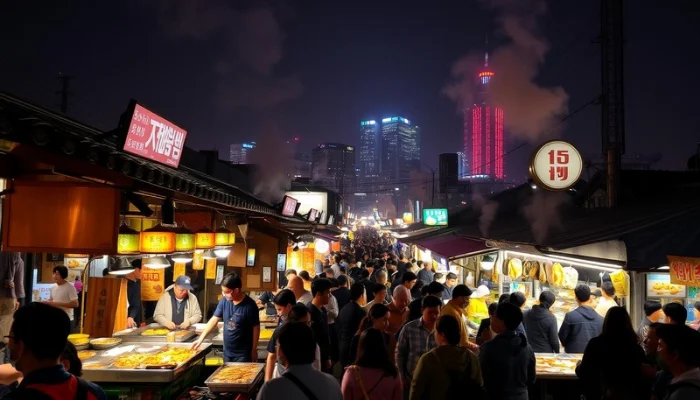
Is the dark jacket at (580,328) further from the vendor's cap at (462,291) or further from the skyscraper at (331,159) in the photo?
the skyscraper at (331,159)

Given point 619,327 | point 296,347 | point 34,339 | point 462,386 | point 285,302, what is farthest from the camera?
point 285,302

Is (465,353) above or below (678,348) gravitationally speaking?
below

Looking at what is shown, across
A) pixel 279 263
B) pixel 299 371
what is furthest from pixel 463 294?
pixel 279 263

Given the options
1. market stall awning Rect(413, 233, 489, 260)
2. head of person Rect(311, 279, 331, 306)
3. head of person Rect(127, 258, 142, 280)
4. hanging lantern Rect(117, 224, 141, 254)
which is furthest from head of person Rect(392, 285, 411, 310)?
head of person Rect(127, 258, 142, 280)

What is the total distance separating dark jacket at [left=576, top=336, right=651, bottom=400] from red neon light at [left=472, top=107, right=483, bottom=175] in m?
47.8

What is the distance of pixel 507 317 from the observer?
589 cm

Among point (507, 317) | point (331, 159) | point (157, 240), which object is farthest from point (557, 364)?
point (331, 159)

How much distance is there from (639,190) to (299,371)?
19848 mm

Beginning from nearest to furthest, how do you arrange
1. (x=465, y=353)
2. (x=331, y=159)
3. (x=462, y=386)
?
(x=462, y=386) < (x=465, y=353) < (x=331, y=159)

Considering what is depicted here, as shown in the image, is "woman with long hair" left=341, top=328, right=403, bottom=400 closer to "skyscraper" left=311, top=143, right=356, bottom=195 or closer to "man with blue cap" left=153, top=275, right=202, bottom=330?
"man with blue cap" left=153, top=275, right=202, bottom=330

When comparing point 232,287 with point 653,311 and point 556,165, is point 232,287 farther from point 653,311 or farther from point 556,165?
point 556,165

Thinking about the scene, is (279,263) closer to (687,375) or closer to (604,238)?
(604,238)

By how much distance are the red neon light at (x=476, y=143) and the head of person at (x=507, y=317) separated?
156ft

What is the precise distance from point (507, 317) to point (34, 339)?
16.4 feet
